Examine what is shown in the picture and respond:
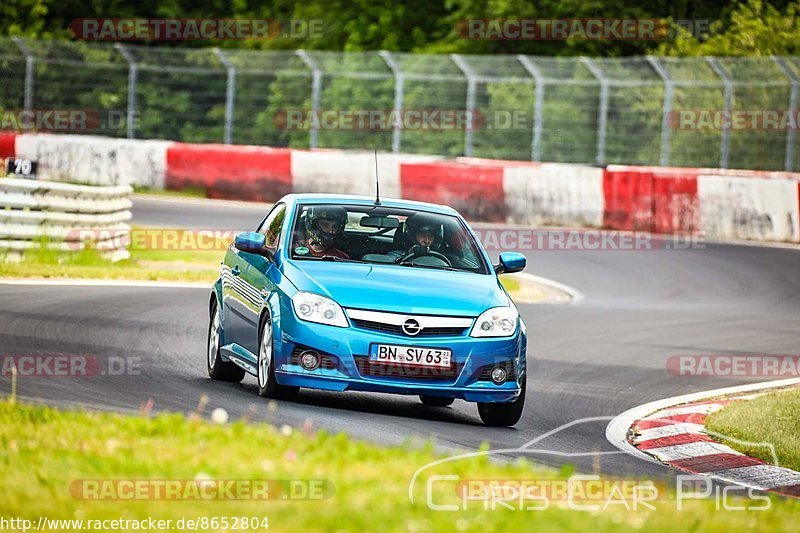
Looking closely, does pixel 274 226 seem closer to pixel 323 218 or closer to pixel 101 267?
pixel 323 218

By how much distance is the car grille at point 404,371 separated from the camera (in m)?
9.85

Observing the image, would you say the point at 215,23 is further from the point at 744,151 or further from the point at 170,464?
the point at 170,464

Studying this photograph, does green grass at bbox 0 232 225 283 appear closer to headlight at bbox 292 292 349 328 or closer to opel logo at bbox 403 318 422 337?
headlight at bbox 292 292 349 328

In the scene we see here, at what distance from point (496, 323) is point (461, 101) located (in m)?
21.6

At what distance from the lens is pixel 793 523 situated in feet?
22.1

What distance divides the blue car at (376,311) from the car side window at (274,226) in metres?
0.05

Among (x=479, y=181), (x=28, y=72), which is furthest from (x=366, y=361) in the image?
(x=28, y=72)

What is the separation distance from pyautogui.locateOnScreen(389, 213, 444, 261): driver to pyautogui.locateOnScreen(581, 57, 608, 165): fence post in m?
18.2

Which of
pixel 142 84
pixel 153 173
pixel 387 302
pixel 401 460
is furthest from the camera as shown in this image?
pixel 142 84

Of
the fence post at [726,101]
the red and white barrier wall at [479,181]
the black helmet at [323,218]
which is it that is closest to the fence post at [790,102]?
the fence post at [726,101]

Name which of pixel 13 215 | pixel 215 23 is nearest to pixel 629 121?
pixel 13 215

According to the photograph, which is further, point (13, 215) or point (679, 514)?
point (13, 215)

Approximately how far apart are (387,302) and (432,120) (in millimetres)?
22051

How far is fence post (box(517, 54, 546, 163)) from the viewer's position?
97.0 feet
